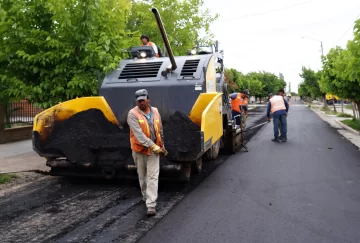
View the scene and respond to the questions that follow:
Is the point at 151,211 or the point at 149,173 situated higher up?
the point at 149,173

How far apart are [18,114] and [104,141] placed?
8006 mm

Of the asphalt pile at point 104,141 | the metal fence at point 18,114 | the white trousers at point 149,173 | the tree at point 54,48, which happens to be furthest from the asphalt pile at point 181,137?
the metal fence at point 18,114

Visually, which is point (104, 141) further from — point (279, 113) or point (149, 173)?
point (279, 113)

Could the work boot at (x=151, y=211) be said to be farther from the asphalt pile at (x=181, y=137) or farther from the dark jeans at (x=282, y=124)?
the dark jeans at (x=282, y=124)

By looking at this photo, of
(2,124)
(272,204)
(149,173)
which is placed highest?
(2,124)

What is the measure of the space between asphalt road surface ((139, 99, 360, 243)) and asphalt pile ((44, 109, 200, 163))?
0.82 metres

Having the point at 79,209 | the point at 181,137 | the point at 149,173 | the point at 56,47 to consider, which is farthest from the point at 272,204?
the point at 56,47

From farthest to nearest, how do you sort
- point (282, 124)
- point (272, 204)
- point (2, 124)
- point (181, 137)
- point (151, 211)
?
point (282, 124) < point (2, 124) < point (181, 137) < point (272, 204) < point (151, 211)

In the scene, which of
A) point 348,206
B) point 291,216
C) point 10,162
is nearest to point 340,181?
point 348,206

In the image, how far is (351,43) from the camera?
35.0ft

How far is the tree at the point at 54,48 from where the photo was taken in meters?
7.17

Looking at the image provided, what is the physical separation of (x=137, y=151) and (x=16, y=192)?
2.41 meters

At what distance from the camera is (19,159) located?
866 centimetres

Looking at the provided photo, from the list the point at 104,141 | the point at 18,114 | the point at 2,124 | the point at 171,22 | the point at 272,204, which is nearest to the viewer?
the point at 272,204
